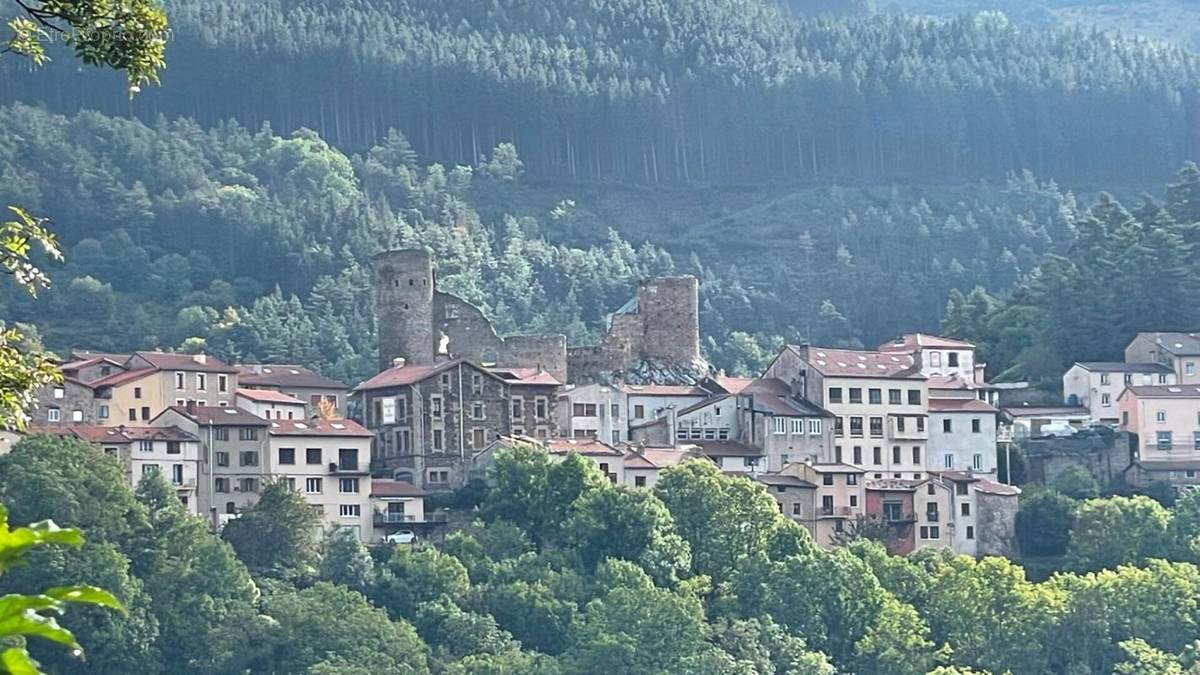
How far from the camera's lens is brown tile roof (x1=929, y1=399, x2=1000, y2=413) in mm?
89062

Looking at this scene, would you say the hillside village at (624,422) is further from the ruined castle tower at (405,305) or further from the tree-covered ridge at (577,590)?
the tree-covered ridge at (577,590)

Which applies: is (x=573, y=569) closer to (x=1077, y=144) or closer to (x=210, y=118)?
(x=210, y=118)

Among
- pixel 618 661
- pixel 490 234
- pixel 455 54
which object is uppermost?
pixel 455 54

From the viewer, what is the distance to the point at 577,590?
7881 cm

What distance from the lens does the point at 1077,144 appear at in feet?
554

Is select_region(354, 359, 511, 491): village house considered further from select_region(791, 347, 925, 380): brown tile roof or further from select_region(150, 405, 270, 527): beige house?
select_region(791, 347, 925, 380): brown tile roof

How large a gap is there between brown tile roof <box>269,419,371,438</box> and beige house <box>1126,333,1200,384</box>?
2776 cm

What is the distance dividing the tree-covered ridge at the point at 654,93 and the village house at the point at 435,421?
238 feet

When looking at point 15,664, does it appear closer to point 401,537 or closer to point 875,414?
A: point 401,537

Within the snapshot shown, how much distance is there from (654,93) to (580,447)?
279 ft

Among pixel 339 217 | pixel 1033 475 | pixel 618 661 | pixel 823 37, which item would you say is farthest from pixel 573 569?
pixel 823 37

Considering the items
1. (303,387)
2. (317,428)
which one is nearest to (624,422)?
(303,387)

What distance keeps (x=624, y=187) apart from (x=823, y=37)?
30.8 metres

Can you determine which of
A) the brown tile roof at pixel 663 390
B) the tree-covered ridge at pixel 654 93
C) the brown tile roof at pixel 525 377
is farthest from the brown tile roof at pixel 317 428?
the tree-covered ridge at pixel 654 93
